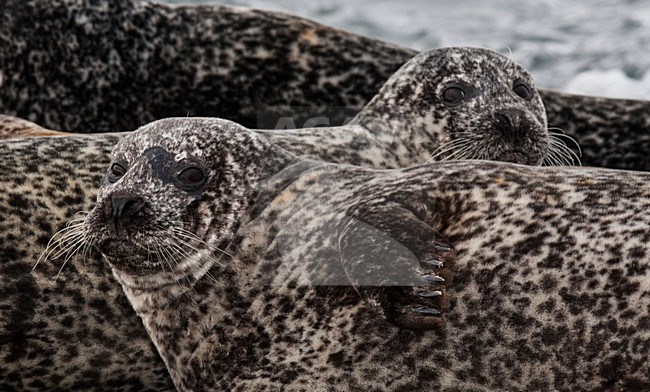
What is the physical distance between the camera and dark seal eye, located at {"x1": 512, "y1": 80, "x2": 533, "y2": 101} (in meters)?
6.60

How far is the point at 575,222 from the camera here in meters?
4.38

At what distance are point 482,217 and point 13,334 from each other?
1.93m

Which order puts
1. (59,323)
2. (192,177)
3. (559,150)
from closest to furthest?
(192,177) → (59,323) → (559,150)

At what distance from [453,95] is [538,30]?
11.2 m

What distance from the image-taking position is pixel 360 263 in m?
4.24

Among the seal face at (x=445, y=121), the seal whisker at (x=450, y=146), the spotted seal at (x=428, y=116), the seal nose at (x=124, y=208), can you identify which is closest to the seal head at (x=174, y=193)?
the seal nose at (x=124, y=208)

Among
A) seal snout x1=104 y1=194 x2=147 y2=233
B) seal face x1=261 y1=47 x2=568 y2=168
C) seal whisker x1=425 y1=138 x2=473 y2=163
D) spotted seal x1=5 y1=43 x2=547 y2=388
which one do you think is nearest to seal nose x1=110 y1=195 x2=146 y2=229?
seal snout x1=104 y1=194 x2=147 y2=233

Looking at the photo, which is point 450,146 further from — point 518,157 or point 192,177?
point 192,177

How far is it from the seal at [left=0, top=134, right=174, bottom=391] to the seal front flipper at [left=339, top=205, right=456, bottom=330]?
1480 mm

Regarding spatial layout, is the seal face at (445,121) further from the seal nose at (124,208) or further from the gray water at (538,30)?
the gray water at (538,30)

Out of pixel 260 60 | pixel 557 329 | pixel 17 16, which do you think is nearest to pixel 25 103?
pixel 17 16

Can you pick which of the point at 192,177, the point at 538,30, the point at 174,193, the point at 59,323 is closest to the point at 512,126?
the point at 192,177

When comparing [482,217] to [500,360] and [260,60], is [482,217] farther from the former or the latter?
[260,60]

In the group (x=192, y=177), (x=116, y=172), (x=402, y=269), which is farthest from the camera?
(x=116, y=172)
